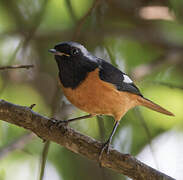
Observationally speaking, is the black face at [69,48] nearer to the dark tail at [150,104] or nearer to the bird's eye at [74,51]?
the bird's eye at [74,51]

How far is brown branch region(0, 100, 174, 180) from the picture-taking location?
142 inches

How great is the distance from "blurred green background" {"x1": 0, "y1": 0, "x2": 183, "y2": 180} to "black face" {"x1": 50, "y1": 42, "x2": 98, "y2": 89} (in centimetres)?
44

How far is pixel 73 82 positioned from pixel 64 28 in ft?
8.81

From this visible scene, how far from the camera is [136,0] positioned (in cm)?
651

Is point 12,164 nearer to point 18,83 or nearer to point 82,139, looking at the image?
point 18,83

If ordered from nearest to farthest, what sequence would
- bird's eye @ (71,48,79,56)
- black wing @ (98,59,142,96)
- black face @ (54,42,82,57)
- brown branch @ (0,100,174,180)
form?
brown branch @ (0,100,174,180), black face @ (54,42,82,57), bird's eye @ (71,48,79,56), black wing @ (98,59,142,96)

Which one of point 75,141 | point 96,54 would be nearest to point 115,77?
point 96,54

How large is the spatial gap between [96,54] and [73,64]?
1.17ft

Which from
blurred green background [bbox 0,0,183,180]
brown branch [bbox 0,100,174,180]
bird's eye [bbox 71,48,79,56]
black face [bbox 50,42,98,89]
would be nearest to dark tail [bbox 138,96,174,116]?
blurred green background [bbox 0,0,183,180]

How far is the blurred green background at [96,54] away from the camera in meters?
5.35

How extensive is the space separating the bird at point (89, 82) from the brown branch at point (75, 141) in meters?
0.44

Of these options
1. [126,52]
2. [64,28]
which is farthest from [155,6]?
[64,28]

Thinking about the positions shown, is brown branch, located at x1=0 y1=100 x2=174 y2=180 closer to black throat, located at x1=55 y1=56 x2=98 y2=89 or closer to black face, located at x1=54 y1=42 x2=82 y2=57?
black throat, located at x1=55 y1=56 x2=98 y2=89

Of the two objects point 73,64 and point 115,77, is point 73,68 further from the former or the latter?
point 115,77
